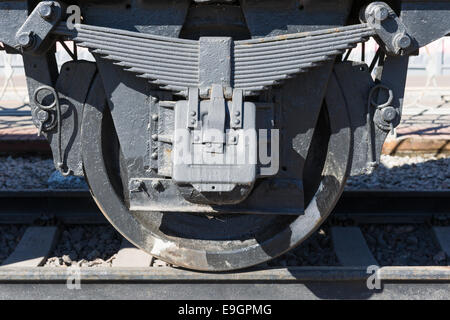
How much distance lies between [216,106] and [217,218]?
815 millimetres

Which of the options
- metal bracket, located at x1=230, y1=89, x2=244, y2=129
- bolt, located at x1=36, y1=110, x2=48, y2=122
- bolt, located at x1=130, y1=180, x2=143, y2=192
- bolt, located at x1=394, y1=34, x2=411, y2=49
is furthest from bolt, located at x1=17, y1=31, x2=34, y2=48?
bolt, located at x1=394, y1=34, x2=411, y2=49

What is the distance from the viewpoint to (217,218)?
9.80 ft

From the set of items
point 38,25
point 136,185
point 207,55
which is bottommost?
point 136,185

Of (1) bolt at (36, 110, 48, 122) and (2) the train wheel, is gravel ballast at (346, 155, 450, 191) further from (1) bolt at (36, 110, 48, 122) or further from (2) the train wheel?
(1) bolt at (36, 110, 48, 122)

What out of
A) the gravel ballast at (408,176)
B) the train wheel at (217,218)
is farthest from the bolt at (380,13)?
the gravel ballast at (408,176)

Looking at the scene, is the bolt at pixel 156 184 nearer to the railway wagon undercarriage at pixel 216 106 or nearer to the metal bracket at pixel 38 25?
the railway wagon undercarriage at pixel 216 106

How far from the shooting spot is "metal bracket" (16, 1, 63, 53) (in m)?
2.46

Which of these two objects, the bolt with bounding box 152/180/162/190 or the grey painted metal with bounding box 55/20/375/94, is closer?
the grey painted metal with bounding box 55/20/375/94

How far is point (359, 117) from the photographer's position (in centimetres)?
280

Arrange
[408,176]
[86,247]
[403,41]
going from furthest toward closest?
[408,176]
[86,247]
[403,41]

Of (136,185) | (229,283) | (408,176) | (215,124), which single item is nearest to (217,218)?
(229,283)

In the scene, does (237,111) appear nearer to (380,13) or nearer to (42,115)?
(380,13)
